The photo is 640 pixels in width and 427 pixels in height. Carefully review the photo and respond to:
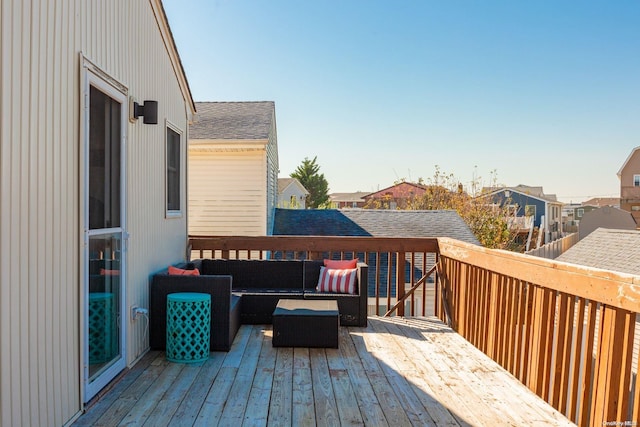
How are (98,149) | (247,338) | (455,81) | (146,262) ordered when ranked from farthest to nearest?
(455,81) → (247,338) → (146,262) → (98,149)

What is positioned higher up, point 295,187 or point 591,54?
point 591,54

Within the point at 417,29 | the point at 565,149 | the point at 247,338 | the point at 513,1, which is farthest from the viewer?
the point at 565,149

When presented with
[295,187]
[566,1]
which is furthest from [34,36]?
[295,187]

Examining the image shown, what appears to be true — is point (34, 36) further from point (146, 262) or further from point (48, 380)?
point (146, 262)

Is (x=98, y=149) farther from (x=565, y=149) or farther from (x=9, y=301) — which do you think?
(x=565, y=149)

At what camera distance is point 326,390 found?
10.3 feet

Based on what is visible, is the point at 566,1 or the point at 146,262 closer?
the point at 146,262

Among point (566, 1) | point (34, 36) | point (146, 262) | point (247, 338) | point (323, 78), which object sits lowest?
point (247, 338)

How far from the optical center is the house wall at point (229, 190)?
10.4m

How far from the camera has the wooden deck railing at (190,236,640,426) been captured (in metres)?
2.31

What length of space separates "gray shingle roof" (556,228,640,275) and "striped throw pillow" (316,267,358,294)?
17.0ft

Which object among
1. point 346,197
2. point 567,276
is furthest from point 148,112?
point 346,197

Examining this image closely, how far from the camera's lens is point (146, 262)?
3953 millimetres

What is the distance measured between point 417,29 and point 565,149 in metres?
23.6
